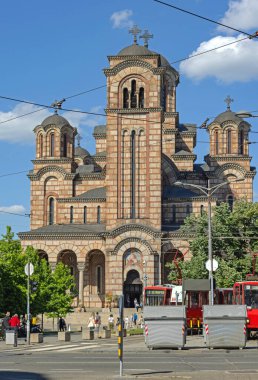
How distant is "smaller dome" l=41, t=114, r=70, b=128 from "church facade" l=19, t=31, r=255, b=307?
117 mm

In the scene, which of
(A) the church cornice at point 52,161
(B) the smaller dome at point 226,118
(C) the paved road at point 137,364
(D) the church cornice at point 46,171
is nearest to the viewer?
(C) the paved road at point 137,364

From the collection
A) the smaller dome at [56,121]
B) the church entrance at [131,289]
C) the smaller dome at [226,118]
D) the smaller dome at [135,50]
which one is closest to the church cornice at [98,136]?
the smaller dome at [56,121]

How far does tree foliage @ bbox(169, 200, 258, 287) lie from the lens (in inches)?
2127

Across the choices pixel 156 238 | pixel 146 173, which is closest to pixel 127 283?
pixel 156 238

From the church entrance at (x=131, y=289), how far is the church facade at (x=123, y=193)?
91mm

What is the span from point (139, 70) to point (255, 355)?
168 feet

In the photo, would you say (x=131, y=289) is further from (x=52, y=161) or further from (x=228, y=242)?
(x=228, y=242)

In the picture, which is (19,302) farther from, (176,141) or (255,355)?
(176,141)

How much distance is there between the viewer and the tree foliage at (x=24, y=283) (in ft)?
169

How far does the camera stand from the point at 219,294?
4797cm

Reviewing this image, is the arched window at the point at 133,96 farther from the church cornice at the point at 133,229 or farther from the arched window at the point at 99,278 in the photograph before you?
the arched window at the point at 99,278

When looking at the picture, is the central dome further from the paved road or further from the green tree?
the paved road

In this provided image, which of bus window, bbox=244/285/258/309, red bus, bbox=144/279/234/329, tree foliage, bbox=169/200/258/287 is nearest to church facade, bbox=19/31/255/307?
tree foliage, bbox=169/200/258/287

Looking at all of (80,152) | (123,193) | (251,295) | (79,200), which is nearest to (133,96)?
(123,193)
